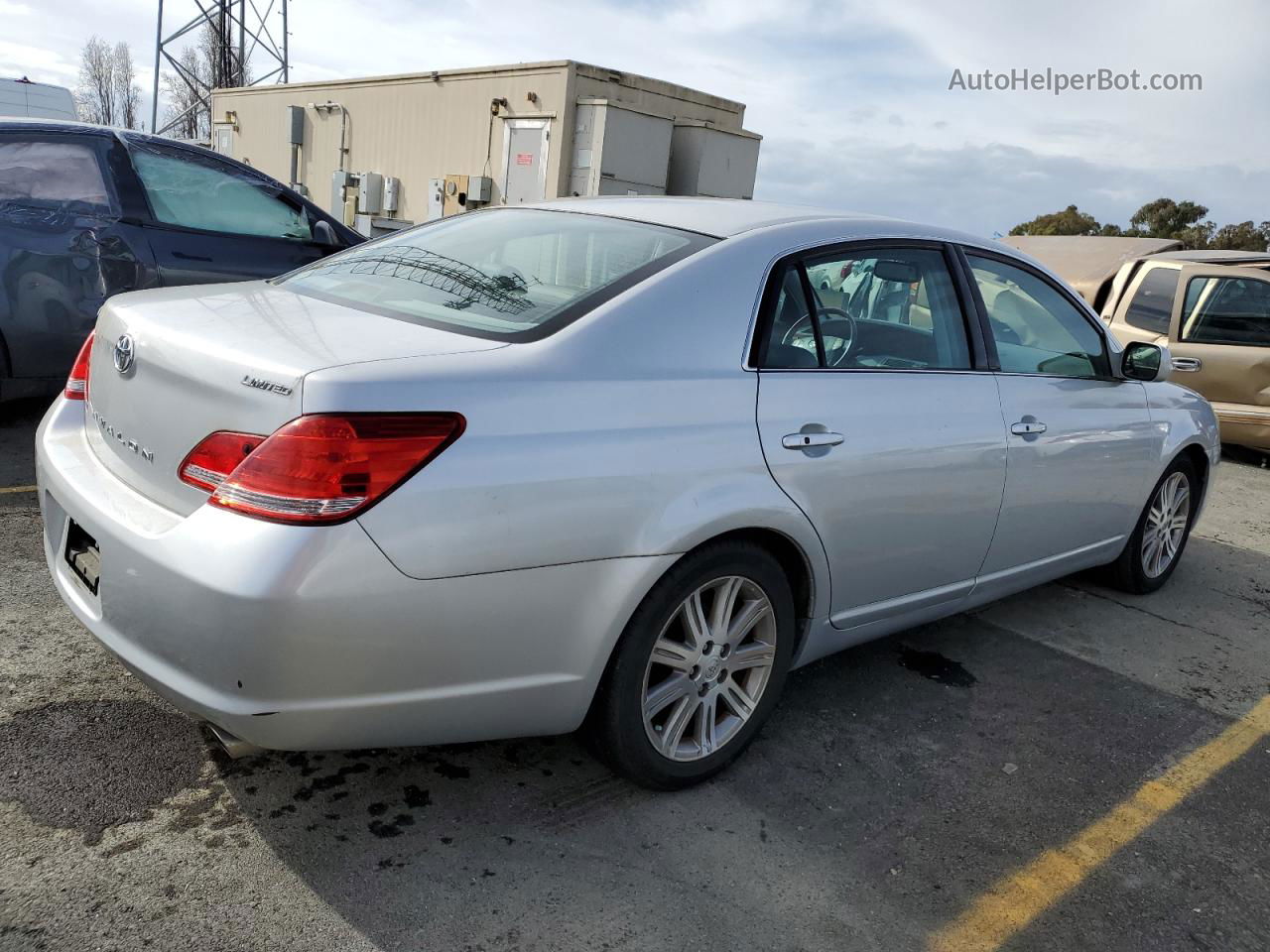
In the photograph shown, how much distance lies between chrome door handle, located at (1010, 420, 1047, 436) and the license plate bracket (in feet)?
8.74

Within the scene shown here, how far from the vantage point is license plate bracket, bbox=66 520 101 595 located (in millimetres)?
2314

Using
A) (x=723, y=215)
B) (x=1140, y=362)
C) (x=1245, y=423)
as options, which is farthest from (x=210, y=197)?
(x=1245, y=423)

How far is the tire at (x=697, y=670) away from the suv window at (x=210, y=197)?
157 inches

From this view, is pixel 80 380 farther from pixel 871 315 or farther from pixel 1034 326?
pixel 1034 326

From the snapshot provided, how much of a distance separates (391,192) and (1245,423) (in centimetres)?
1244

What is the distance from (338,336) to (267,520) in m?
0.49

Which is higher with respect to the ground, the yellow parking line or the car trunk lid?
the car trunk lid

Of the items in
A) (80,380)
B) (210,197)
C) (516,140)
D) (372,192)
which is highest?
(516,140)

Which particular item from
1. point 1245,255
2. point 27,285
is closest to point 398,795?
point 27,285

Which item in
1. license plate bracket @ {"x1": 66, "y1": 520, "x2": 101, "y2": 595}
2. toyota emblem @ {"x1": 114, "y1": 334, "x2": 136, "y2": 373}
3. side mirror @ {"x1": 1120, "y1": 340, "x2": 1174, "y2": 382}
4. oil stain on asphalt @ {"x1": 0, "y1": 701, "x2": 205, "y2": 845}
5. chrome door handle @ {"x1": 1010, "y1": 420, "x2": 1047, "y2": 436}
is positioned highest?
side mirror @ {"x1": 1120, "y1": 340, "x2": 1174, "y2": 382}

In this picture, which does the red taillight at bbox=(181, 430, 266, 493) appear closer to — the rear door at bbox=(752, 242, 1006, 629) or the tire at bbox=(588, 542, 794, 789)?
the tire at bbox=(588, 542, 794, 789)

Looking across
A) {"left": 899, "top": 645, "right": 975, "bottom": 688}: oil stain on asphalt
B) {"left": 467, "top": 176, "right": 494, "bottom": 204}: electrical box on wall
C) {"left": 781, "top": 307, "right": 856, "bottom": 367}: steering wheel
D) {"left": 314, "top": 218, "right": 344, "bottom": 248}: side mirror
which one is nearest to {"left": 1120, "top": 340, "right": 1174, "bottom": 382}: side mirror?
{"left": 899, "top": 645, "right": 975, "bottom": 688}: oil stain on asphalt

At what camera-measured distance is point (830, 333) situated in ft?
9.48

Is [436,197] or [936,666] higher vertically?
[436,197]
